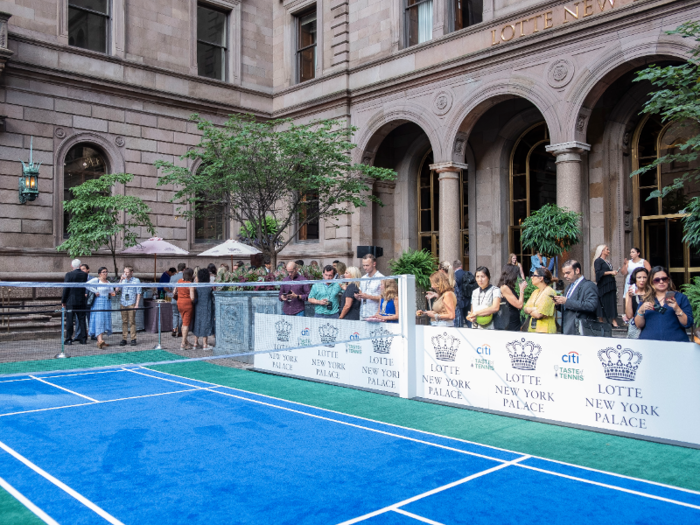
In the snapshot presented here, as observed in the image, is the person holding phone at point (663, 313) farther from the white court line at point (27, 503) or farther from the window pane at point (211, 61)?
the window pane at point (211, 61)

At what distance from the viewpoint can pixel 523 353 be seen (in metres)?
8.51

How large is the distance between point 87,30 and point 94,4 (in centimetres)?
105

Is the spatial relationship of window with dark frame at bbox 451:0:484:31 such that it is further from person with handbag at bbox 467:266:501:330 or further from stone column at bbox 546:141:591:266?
person with handbag at bbox 467:266:501:330

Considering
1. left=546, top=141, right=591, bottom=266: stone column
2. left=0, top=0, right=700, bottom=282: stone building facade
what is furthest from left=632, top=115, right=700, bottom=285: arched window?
left=546, top=141, right=591, bottom=266: stone column

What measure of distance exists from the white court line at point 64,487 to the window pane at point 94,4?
794 inches

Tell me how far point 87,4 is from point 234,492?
74.2 ft

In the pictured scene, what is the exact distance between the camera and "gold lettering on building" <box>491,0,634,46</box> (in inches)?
697

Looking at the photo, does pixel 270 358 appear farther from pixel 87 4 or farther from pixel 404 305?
pixel 87 4

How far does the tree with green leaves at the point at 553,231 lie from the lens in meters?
17.4

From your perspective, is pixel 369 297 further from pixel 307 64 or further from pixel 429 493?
pixel 307 64

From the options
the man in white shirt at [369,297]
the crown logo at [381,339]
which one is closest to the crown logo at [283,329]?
the man in white shirt at [369,297]

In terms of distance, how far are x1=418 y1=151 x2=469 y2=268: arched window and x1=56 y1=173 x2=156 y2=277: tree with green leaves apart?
1080 cm

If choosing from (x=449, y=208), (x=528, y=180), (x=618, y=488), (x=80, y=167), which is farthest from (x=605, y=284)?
(x=80, y=167)

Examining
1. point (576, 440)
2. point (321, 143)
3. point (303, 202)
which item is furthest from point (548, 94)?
point (576, 440)
